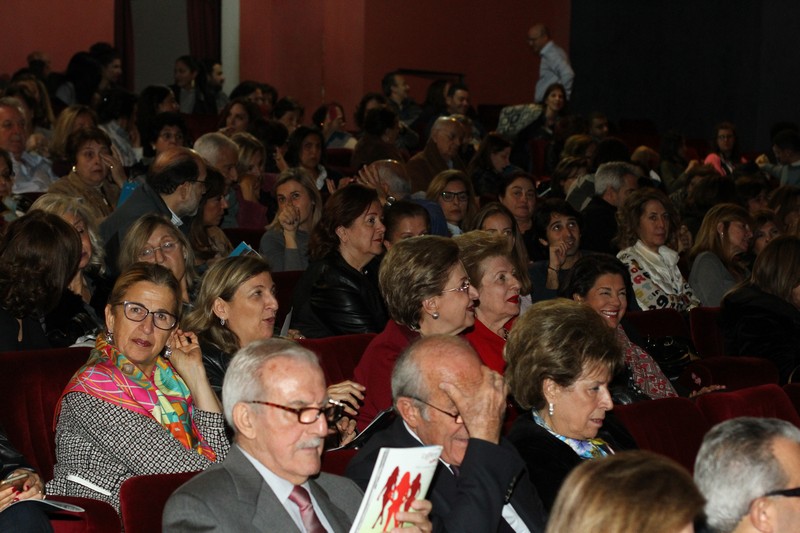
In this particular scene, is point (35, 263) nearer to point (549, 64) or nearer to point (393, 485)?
point (393, 485)

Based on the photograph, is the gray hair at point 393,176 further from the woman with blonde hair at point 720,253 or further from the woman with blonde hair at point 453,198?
the woman with blonde hair at point 720,253

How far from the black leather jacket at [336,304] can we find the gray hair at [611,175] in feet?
9.74

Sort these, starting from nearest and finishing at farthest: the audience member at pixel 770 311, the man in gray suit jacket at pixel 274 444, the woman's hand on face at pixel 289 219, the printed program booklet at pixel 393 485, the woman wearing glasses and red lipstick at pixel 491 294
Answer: the printed program booklet at pixel 393 485 < the man in gray suit jacket at pixel 274 444 < the woman wearing glasses and red lipstick at pixel 491 294 < the audience member at pixel 770 311 < the woman's hand on face at pixel 289 219

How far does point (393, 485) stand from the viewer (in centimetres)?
230

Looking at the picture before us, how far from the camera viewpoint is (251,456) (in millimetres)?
2576

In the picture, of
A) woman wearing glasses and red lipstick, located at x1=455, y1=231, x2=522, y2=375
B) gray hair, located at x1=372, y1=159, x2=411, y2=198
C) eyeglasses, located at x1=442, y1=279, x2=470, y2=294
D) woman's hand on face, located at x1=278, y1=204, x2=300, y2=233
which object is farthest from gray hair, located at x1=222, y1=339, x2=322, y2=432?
gray hair, located at x1=372, y1=159, x2=411, y2=198

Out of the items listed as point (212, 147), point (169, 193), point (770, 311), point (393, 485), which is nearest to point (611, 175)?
point (770, 311)

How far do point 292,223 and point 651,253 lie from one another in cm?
192

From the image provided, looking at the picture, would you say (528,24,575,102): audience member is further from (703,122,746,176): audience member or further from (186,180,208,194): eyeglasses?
(186,180,208,194): eyeglasses

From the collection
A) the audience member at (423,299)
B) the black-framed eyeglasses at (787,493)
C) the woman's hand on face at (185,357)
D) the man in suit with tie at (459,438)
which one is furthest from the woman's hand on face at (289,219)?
the black-framed eyeglasses at (787,493)

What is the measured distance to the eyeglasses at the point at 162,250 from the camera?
4.66 meters

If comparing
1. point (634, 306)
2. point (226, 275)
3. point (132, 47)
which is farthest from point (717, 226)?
point (132, 47)

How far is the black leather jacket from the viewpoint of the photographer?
4898 mm

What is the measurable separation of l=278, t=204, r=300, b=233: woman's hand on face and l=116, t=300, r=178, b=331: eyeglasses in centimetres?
256
